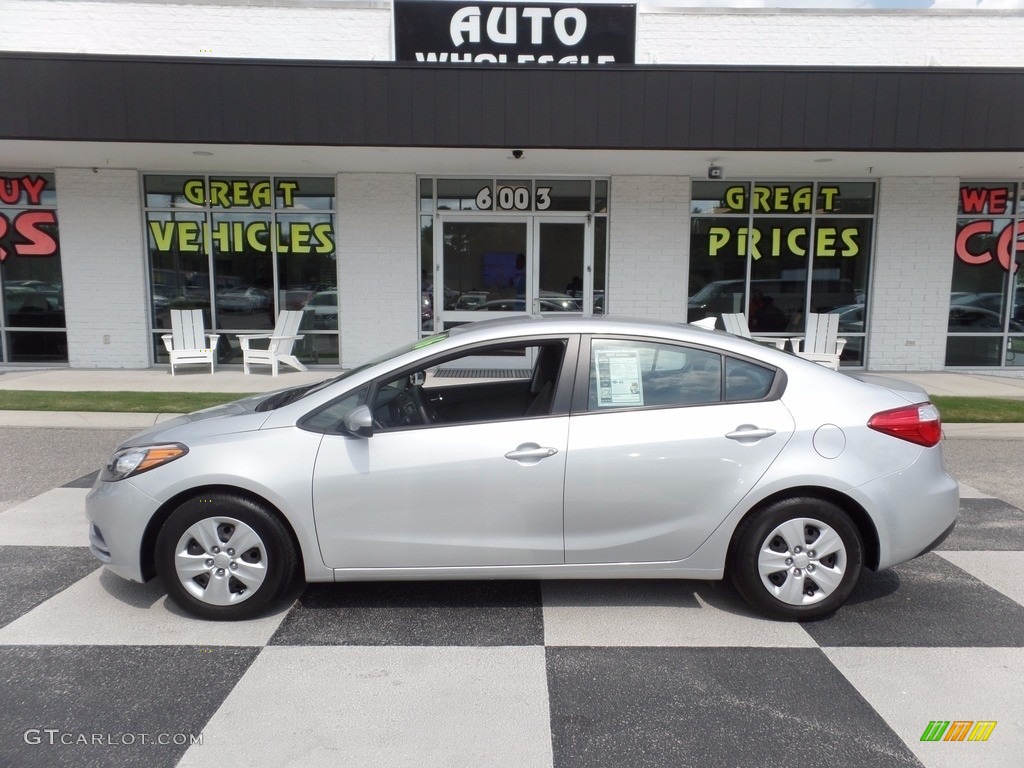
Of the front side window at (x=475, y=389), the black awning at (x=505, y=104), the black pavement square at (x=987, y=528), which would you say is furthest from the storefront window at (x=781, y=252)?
the front side window at (x=475, y=389)

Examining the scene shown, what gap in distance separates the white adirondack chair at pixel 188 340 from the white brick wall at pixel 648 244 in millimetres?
7002

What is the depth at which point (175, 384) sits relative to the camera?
11.1 meters

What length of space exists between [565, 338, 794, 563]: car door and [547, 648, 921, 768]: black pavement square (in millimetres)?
549

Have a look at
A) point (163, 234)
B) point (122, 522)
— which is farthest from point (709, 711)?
point (163, 234)

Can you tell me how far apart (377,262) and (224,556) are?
944cm

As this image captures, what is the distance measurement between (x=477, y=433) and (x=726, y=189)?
10639 mm

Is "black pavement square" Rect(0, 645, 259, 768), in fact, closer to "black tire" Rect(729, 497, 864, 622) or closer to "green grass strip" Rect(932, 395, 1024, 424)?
"black tire" Rect(729, 497, 864, 622)

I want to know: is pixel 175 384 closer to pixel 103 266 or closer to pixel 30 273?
pixel 103 266

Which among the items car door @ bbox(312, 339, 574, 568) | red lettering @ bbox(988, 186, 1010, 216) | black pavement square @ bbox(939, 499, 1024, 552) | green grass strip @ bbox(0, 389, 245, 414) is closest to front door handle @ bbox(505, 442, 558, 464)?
car door @ bbox(312, 339, 574, 568)

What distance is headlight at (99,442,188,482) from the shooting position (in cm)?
366

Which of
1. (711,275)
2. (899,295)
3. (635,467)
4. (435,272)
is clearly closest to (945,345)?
(899,295)

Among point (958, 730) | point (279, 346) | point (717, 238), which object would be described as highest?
point (717, 238)

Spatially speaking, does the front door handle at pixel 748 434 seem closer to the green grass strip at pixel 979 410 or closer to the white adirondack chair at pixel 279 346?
the green grass strip at pixel 979 410

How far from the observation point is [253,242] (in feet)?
42.0
